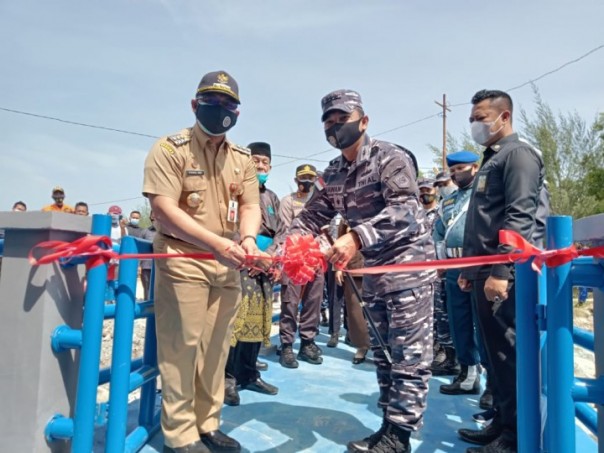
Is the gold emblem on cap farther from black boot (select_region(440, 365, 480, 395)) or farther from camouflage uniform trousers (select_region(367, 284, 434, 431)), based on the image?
black boot (select_region(440, 365, 480, 395))

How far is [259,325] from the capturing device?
365cm

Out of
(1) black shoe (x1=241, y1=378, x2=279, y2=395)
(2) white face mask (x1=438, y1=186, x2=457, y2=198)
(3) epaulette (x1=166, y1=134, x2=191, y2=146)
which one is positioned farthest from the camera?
(2) white face mask (x1=438, y1=186, x2=457, y2=198)

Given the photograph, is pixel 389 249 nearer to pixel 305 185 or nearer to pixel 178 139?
pixel 178 139

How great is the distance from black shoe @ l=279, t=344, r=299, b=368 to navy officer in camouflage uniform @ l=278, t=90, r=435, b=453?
1.82 m

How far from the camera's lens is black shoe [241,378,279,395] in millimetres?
3564

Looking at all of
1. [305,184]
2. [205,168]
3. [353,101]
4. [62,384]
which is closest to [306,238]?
[205,168]

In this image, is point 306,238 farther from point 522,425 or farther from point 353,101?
point 522,425

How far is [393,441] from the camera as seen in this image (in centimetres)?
243

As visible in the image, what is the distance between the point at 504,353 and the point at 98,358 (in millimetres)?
2033

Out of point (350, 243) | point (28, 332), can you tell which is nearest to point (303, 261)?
point (350, 243)

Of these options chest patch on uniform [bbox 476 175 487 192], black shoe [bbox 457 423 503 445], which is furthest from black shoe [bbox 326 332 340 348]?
chest patch on uniform [bbox 476 175 487 192]

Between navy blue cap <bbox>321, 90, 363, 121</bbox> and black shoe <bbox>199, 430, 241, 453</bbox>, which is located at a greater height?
navy blue cap <bbox>321, 90, 363, 121</bbox>

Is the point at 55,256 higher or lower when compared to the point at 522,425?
higher

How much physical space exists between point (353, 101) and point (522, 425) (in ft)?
5.79
